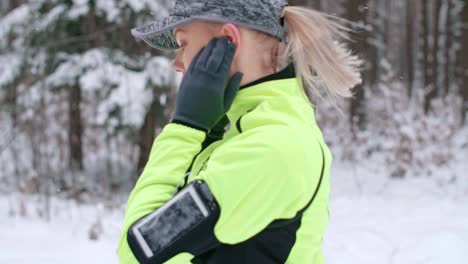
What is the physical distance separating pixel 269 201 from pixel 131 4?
6.40 metres

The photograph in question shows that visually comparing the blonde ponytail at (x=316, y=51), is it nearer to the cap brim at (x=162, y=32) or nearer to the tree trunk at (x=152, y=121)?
the cap brim at (x=162, y=32)

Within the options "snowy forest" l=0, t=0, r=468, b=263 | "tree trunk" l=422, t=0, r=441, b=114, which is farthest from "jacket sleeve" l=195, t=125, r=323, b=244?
"tree trunk" l=422, t=0, r=441, b=114

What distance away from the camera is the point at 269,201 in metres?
1.17

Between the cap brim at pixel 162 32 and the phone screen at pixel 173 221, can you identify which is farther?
the cap brim at pixel 162 32

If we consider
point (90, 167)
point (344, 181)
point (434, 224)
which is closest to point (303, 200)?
point (434, 224)

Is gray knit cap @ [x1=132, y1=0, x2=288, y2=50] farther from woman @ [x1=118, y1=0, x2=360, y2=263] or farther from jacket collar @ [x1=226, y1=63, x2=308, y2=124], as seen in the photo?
jacket collar @ [x1=226, y1=63, x2=308, y2=124]

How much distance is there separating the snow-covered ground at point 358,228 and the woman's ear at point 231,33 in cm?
327

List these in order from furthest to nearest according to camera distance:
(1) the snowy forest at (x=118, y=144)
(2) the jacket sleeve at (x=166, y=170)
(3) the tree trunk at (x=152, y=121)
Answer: (3) the tree trunk at (x=152, y=121) → (1) the snowy forest at (x=118, y=144) → (2) the jacket sleeve at (x=166, y=170)

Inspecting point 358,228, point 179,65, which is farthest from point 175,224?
point 358,228

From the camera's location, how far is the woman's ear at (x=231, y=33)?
134 centimetres

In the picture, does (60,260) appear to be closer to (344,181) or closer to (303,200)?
(303,200)

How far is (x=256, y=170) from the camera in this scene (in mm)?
1152

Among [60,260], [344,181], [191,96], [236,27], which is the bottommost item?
[344,181]

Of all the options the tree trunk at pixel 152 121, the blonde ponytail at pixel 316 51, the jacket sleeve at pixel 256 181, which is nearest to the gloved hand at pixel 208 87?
the jacket sleeve at pixel 256 181
